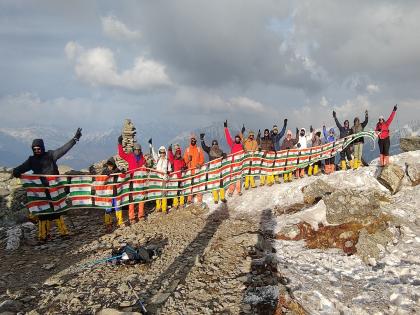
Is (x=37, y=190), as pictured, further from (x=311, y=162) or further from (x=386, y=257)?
(x=311, y=162)

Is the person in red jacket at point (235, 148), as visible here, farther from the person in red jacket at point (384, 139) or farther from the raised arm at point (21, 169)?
the raised arm at point (21, 169)

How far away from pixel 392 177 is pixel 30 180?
49.1 feet

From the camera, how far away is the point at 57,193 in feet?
39.6

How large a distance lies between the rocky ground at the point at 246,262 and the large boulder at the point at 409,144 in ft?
27.8

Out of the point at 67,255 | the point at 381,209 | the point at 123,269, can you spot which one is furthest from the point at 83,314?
the point at 381,209

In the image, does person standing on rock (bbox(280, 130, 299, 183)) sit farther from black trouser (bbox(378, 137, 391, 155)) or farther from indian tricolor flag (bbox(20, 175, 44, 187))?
indian tricolor flag (bbox(20, 175, 44, 187))

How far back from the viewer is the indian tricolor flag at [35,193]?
11.4 m

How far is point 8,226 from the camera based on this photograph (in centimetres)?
1425

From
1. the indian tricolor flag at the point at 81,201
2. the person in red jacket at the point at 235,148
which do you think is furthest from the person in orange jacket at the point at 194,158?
the indian tricolor flag at the point at 81,201

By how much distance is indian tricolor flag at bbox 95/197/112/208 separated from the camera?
1316 cm

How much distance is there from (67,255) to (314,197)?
35.1 feet

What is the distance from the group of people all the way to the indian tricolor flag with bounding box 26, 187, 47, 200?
621 millimetres

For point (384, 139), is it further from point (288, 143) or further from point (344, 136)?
point (288, 143)

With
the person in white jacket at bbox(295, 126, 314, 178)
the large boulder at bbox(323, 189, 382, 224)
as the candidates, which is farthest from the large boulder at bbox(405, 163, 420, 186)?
the person in white jacket at bbox(295, 126, 314, 178)
